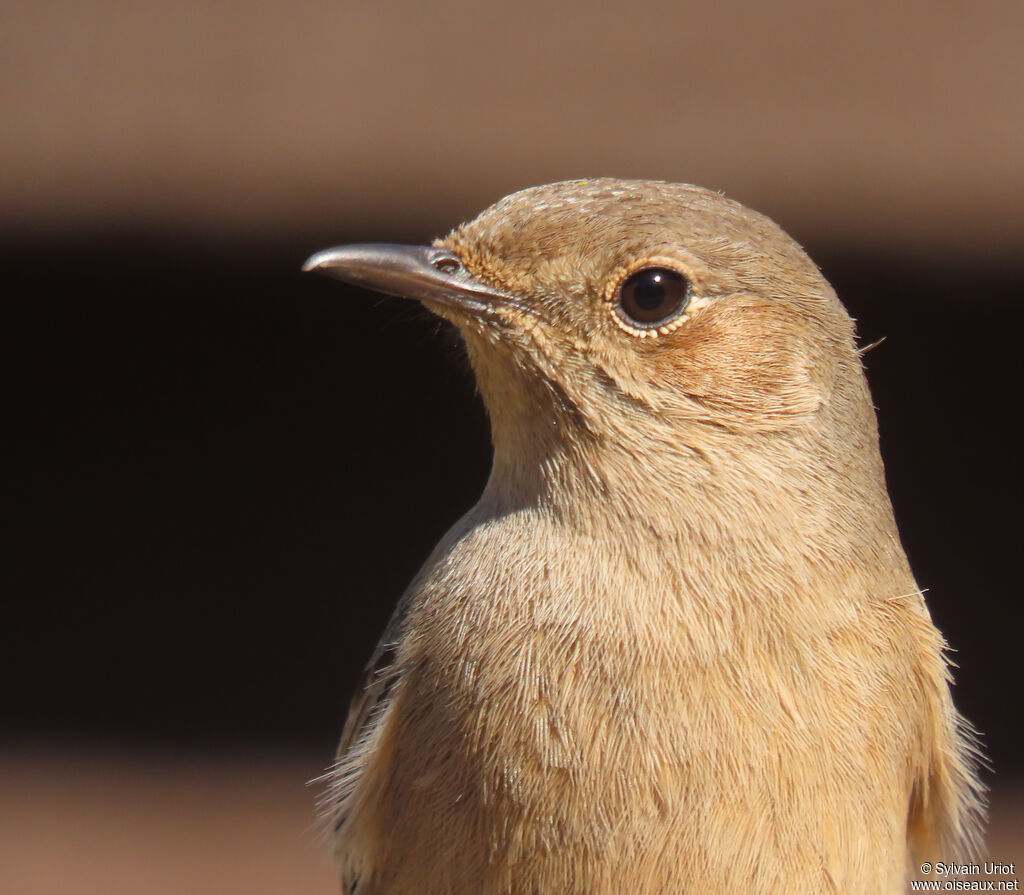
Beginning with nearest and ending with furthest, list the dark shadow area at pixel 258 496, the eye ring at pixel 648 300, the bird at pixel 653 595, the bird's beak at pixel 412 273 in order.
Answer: the bird at pixel 653 595
the eye ring at pixel 648 300
the bird's beak at pixel 412 273
the dark shadow area at pixel 258 496

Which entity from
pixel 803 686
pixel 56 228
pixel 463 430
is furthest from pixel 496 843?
pixel 463 430

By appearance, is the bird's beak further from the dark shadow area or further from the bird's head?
the dark shadow area

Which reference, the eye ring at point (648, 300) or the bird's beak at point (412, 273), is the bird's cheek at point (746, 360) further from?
the bird's beak at point (412, 273)

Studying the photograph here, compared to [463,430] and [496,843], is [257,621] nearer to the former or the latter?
[463,430]

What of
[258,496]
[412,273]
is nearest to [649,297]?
[412,273]

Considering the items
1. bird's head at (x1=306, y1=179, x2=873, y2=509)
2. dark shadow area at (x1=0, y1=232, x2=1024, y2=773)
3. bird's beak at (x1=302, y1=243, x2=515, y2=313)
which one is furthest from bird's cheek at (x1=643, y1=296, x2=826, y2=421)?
dark shadow area at (x1=0, y1=232, x2=1024, y2=773)

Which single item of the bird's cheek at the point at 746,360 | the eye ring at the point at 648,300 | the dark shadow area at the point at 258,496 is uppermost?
the eye ring at the point at 648,300

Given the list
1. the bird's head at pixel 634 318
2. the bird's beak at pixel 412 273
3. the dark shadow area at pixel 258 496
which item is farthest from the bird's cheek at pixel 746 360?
the dark shadow area at pixel 258 496
